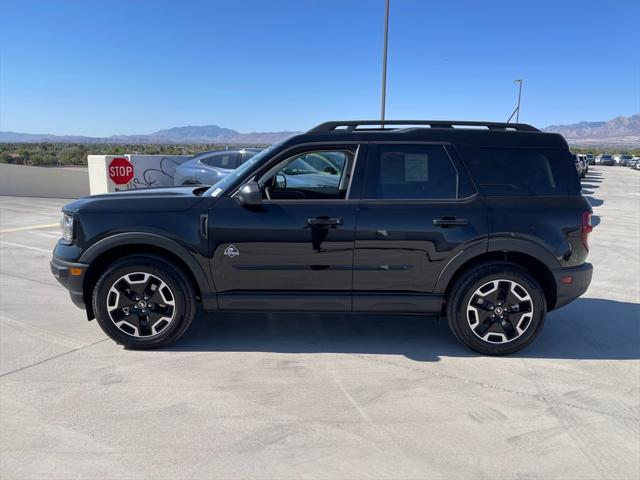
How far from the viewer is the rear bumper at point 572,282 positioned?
4.12 m

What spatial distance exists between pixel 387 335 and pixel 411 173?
1.55 metres

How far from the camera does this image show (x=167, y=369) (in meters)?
3.84

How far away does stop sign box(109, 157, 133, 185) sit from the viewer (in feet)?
46.8

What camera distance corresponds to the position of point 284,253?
4.03m

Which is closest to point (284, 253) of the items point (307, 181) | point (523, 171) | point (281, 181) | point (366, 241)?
point (366, 241)

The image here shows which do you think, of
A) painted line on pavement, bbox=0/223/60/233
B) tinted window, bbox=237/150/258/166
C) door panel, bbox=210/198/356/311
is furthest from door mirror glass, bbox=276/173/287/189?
tinted window, bbox=237/150/258/166

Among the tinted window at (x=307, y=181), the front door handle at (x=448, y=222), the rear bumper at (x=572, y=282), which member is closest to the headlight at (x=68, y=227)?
the tinted window at (x=307, y=181)

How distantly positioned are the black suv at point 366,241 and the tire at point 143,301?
1 centimetres

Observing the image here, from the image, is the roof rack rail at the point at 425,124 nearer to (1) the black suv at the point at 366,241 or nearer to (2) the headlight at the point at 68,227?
(1) the black suv at the point at 366,241

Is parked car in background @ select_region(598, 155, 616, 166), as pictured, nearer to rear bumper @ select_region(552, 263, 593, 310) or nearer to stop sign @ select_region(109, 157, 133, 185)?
stop sign @ select_region(109, 157, 133, 185)

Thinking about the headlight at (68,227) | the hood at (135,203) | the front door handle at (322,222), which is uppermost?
the hood at (135,203)

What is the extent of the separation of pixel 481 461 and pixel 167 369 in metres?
2.38

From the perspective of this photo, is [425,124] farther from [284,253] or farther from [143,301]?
[143,301]

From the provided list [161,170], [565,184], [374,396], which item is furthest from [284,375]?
[161,170]
